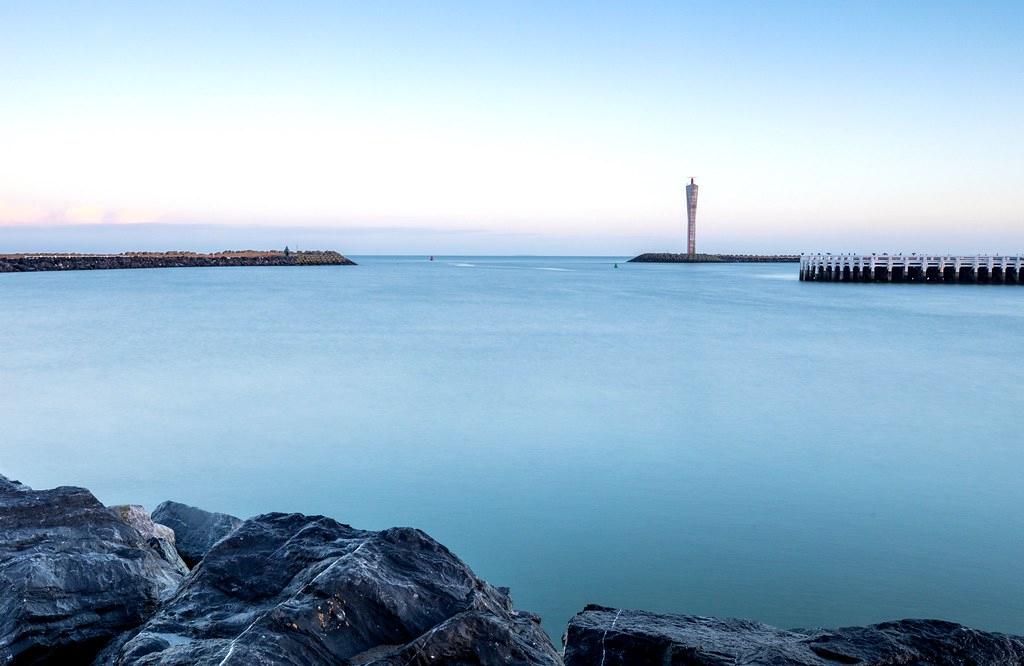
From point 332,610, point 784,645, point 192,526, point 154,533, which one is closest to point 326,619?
point 332,610

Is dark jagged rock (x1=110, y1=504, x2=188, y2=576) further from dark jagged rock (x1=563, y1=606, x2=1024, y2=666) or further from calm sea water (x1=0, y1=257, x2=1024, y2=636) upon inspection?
dark jagged rock (x1=563, y1=606, x2=1024, y2=666)

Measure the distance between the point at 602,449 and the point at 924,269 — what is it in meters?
45.3

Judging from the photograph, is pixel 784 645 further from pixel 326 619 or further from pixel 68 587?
pixel 68 587

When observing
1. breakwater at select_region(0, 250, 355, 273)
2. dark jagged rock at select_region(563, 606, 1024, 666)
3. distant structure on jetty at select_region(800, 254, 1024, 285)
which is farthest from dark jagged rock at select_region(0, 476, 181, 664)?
breakwater at select_region(0, 250, 355, 273)

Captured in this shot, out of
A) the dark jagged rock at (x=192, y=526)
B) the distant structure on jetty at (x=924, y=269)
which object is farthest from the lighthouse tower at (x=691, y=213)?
the dark jagged rock at (x=192, y=526)

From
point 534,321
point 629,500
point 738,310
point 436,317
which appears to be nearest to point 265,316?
point 436,317

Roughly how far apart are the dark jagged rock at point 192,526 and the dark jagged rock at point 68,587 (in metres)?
1.16

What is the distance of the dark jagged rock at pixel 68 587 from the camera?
3.24m

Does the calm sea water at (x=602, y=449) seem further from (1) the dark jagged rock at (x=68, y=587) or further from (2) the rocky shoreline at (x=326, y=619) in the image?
(1) the dark jagged rock at (x=68, y=587)

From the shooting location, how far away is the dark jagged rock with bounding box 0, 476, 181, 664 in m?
3.24

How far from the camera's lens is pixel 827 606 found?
17.5 feet

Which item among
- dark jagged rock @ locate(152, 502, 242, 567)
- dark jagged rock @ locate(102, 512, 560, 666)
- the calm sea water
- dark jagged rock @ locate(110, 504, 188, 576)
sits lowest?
the calm sea water

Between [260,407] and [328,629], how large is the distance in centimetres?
1036

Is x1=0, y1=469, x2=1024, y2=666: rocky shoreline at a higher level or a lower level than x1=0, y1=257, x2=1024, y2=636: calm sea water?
higher
